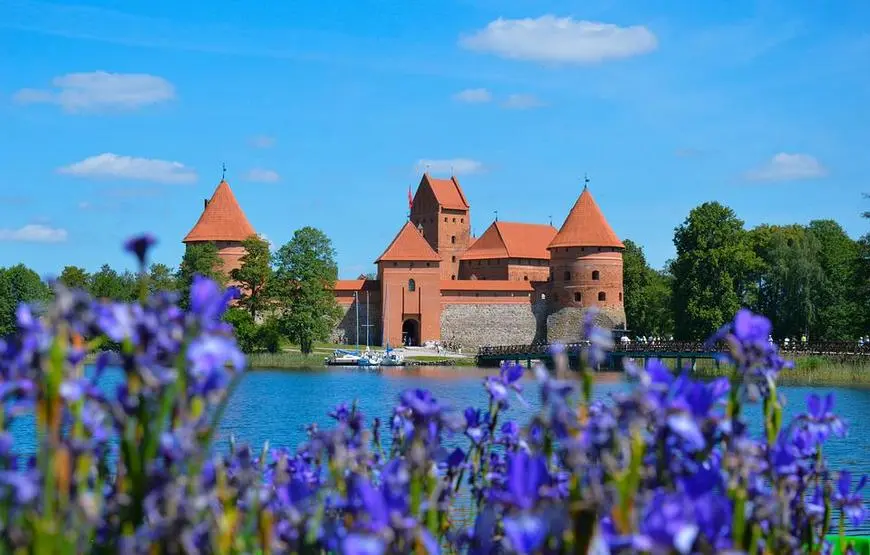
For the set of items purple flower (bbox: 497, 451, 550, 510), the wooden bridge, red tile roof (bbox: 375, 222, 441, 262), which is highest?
red tile roof (bbox: 375, 222, 441, 262)

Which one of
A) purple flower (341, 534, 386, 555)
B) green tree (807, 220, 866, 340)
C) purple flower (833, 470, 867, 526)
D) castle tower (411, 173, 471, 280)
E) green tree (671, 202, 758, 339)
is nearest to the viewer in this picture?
purple flower (341, 534, 386, 555)

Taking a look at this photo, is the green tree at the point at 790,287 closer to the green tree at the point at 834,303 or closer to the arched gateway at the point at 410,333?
the green tree at the point at 834,303

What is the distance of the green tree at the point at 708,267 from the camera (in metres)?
45.1

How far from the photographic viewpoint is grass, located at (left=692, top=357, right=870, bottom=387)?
113 ft

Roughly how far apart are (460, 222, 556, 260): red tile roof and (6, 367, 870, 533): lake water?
65.3ft

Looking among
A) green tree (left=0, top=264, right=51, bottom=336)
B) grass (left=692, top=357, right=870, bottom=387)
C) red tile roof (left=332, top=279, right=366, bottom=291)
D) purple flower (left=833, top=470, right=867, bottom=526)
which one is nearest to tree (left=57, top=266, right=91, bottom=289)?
green tree (left=0, top=264, right=51, bottom=336)

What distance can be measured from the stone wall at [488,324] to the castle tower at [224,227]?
11.6m

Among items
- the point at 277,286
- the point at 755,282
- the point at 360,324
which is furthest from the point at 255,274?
the point at 755,282

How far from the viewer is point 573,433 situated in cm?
179

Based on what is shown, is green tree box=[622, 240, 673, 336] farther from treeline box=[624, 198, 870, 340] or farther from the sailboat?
the sailboat

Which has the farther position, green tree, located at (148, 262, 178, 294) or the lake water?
green tree, located at (148, 262, 178, 294)

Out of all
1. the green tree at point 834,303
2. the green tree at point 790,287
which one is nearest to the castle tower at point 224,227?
the green tree at point 790,287

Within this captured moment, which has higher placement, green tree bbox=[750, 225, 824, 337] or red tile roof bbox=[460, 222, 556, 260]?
red tile roof bbox=[460, 222, 556, 260]

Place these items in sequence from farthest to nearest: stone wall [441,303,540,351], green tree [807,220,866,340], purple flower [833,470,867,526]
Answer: stone wall [441,303,540,351]
green tree [807,220,866,340]
purple flower [833,470,867,526]
